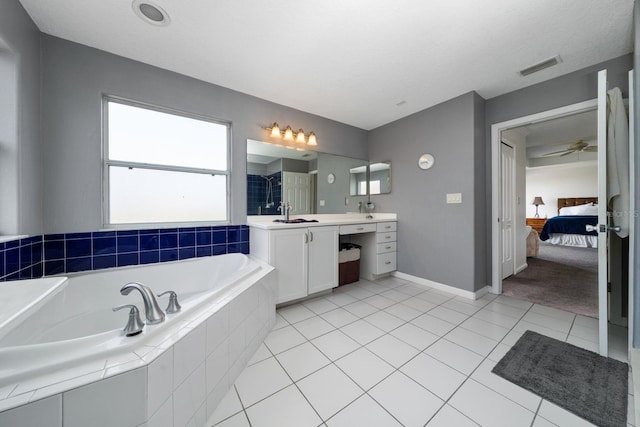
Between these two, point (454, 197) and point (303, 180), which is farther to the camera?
point (303, 180)

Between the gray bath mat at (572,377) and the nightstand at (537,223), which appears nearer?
the gray bath mat at (572,377)

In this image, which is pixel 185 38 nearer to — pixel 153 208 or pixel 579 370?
pixel 153 208

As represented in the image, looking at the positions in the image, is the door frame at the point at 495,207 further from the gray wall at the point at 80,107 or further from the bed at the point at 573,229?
the bed at the point at 573,229

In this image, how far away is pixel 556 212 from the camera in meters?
6.81

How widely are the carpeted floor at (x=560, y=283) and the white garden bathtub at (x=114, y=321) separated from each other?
9.50ft

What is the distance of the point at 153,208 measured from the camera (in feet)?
6.80

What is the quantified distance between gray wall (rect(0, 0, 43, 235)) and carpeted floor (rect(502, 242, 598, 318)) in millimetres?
4381

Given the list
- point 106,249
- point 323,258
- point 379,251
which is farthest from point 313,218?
point 106,249

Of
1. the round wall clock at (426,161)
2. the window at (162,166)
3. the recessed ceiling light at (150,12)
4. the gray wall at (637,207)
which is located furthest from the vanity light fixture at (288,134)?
the gray wall at (637,207)

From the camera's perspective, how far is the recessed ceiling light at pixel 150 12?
1.41 m

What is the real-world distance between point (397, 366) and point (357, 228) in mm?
1543

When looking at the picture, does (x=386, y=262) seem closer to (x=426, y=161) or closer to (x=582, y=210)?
(x=426, y=161)

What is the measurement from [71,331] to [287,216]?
185 cm

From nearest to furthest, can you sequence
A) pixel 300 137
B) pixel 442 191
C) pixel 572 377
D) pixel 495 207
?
pixel 572 377
pixel 495 207
pixel 442 191
pixel 300 137
